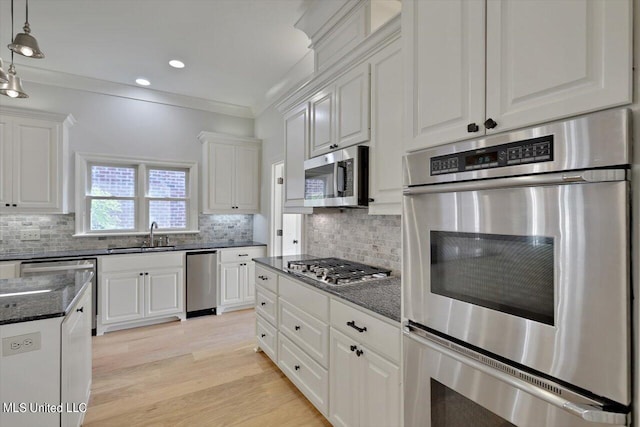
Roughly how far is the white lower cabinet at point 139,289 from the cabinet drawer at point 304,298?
218 cm

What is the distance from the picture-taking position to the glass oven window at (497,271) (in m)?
0.91

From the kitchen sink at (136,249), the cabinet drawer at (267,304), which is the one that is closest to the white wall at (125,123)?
the kitchen sink at (136,249)

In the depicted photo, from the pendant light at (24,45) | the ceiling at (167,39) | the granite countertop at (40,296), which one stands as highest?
the ceiling at (167,39)

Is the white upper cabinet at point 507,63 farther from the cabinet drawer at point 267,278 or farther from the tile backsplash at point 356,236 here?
the cabinet drawer at point 267,278

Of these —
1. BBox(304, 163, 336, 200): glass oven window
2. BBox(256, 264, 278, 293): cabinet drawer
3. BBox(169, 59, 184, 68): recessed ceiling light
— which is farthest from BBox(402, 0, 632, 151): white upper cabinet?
BBox(169, 59, 184, 68): recessed ceiling light

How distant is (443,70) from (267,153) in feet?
12.3

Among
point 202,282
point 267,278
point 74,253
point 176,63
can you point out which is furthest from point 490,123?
point 74,253

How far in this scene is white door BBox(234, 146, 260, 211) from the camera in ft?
15.7

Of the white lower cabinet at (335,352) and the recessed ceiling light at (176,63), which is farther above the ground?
the recessed ceiling light at (176,63)

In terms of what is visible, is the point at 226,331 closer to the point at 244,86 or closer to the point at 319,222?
the point at 319,222

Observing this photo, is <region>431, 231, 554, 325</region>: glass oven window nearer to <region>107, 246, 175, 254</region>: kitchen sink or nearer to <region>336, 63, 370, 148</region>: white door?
<region>336, 63, 370, 148</region>: white door

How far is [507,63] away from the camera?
1.00m

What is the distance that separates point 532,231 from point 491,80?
519 mm

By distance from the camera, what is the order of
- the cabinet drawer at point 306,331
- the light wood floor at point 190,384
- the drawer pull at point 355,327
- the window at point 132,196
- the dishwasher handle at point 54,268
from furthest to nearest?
1. the window at point 132,196
2. the dishwasher handle at point 54,268
3. the light wood floor at point 190,384
4. the cabinet drawer at point 306,331
5. the drawer pull at point 355,327
